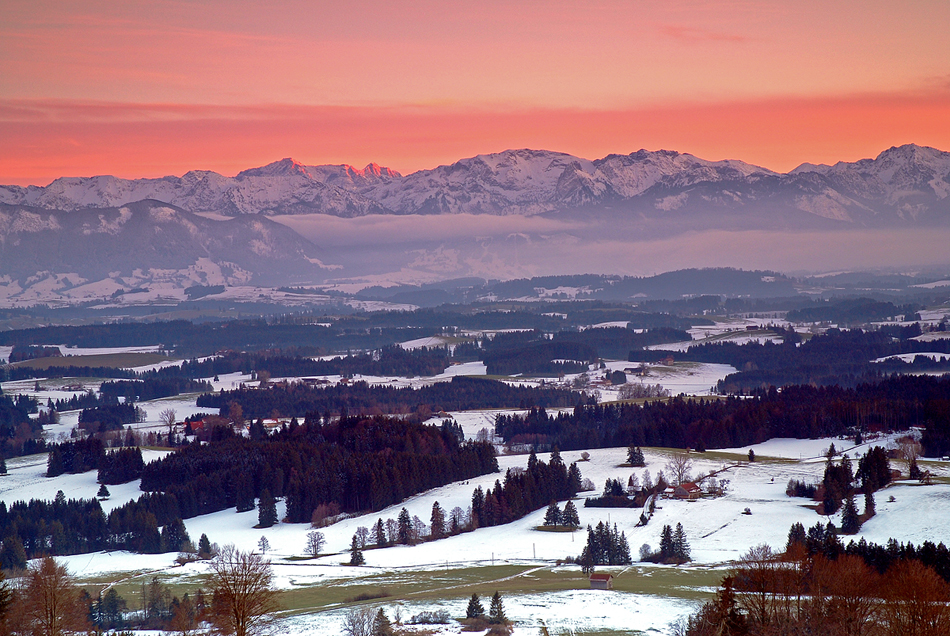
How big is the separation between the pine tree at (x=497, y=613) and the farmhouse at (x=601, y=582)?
11.4 meters

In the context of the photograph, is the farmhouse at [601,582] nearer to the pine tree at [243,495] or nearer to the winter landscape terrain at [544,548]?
the winter landscape terrain at [544,548]

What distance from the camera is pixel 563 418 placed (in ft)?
590

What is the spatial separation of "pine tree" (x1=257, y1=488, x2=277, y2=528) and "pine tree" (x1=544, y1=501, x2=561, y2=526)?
114 feet

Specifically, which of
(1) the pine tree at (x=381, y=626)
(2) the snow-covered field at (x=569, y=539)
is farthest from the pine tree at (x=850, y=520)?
(1) the pine tree at (x=381, y=626)

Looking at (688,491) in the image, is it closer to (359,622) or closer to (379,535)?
(379,535)

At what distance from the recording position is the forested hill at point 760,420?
14057 centimetres

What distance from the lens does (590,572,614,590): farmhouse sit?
7725 cm

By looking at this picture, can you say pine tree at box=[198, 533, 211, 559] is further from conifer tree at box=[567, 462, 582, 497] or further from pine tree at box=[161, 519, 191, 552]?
conifer tree at box=[567, 462, 582, 497]

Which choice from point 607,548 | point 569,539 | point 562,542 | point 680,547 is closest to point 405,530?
point 562,542

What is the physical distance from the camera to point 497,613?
222 ft

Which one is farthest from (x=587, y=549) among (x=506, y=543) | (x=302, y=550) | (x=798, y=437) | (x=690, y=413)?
(x=690, y=413)

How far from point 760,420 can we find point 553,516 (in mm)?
54172

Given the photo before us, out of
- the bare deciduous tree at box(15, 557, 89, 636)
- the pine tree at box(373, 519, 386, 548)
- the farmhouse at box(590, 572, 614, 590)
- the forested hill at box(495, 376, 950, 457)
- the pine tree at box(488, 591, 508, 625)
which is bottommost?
the pine tree at box(373, 519, 386, 548)

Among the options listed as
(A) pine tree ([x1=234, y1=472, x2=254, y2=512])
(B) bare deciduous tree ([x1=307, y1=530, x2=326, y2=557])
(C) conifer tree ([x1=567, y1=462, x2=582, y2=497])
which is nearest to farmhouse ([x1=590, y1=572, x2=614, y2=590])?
(B) bare deciduous tree ([x1=307, y1=530, x2=326, y2=557])
